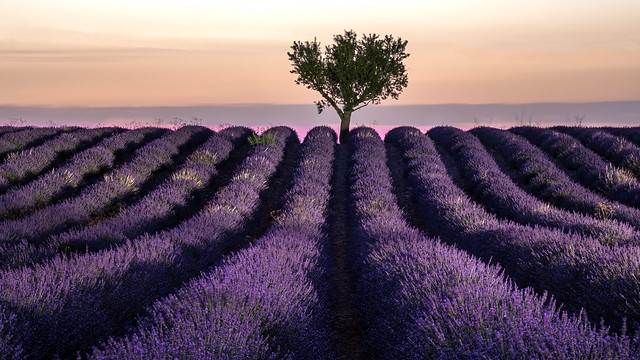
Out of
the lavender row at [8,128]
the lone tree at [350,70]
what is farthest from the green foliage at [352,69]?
the lavender row at [8,128]

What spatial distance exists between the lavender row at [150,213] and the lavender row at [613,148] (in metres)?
10.7

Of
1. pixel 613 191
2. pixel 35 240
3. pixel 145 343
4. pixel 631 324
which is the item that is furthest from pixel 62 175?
pixel 613 191

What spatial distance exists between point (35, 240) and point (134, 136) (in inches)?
431

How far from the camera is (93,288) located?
14.6ft

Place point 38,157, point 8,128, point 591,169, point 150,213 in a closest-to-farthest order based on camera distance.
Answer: point 150,213
point 591,169
point 38,157
point 8,128

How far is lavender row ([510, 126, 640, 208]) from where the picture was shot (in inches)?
416

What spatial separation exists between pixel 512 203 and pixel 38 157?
38.5 feet

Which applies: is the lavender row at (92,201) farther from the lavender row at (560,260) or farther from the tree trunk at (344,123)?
the tree trunk at (344,123)

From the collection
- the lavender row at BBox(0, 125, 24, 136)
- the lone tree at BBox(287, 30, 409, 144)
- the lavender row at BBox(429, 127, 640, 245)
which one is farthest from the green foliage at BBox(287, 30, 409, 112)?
the lavender row at BBox(0, 125, 24, 136)

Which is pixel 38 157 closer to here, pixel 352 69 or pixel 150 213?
pixel 150 213

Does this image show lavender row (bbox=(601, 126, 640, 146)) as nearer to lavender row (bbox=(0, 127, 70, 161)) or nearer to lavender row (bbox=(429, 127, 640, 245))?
lavender row (bbox=(429, 127, 640, 245))

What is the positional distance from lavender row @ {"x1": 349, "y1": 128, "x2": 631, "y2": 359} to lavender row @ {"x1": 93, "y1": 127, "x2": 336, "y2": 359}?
0.56 metres

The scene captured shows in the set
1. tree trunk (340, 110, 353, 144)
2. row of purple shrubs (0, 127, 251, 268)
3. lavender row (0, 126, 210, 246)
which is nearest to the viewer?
row of purple shrubs (0, 127, 251, 268)

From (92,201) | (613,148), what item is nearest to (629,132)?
(613,148)
